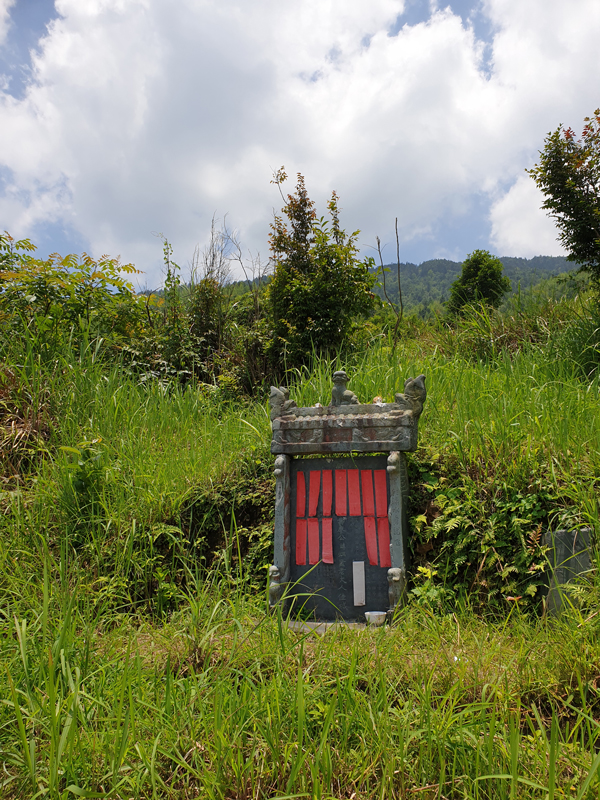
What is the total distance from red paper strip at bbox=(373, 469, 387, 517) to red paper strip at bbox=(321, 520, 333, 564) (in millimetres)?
314

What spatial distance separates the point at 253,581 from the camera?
10.6ft

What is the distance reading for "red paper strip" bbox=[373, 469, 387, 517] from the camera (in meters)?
2.99

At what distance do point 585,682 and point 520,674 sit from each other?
22 cm

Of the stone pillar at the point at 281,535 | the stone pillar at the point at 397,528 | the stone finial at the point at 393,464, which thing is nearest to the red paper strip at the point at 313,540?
the stone pillar at the point at 281,535

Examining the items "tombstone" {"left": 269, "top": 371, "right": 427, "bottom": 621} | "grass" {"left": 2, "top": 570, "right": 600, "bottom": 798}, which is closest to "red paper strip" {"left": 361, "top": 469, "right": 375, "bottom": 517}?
"tombstone" {"left": 269, "top": 371, "right": 427, "bottom": 621}

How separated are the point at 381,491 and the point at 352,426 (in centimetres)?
44

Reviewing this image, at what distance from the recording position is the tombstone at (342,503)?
290cm

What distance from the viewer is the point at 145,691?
1873 millimetres

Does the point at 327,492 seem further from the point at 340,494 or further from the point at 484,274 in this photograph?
the point at 484,274

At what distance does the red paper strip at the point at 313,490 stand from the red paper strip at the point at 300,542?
8cm

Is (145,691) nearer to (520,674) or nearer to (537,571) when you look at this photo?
(520,674)

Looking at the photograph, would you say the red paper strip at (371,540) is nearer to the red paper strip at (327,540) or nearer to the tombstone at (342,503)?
the tombstone at (342,503)

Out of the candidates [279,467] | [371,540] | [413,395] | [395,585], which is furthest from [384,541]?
[413,395]

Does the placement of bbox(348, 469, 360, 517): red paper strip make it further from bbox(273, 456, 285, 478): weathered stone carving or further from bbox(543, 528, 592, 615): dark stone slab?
bbox(543, 528, 592, 615): dark stone slab
